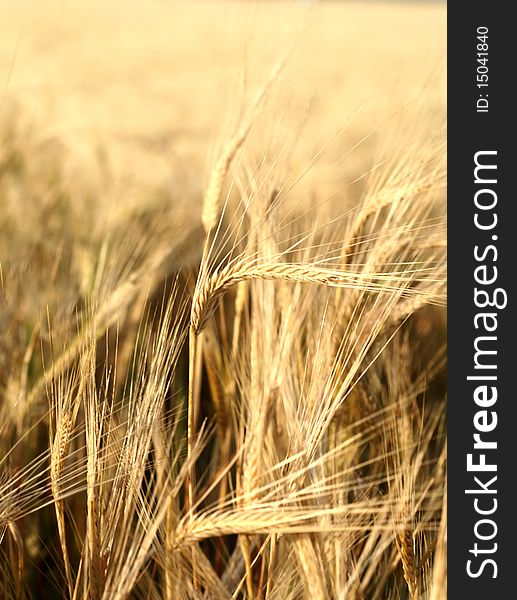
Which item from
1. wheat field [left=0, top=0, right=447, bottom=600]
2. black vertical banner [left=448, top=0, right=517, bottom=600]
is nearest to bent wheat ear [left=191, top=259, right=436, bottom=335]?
wheat field [left=0, top=0, right=447, bottom=600]

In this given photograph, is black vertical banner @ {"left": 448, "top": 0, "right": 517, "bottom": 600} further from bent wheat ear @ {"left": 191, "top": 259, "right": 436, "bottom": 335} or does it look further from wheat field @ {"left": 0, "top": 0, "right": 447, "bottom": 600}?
A: bent wheat ear @ {"left": 191, "top": 259, "right": 436, "bottom": 335}

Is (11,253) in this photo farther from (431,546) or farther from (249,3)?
(431,546)

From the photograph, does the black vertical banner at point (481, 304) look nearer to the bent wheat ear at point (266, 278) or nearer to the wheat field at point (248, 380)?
the wheat field at point (248, 380)

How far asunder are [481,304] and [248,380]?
1.05ft

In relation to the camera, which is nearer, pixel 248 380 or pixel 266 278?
pixel 266 278

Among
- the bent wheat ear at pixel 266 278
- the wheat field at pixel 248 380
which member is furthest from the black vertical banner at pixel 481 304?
the bent wheat ear at pixel 266 278

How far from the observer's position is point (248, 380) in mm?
950

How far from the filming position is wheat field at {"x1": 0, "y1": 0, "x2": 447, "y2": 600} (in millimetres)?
765

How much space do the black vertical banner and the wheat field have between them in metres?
0.03

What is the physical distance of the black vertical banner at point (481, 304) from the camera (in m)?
0.83

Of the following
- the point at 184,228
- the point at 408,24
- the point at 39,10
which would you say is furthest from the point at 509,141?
the point at 408,24

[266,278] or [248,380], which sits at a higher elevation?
[266,278]

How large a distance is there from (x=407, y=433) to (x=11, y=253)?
2.93ft

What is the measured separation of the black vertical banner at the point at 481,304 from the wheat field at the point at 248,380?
3cm
